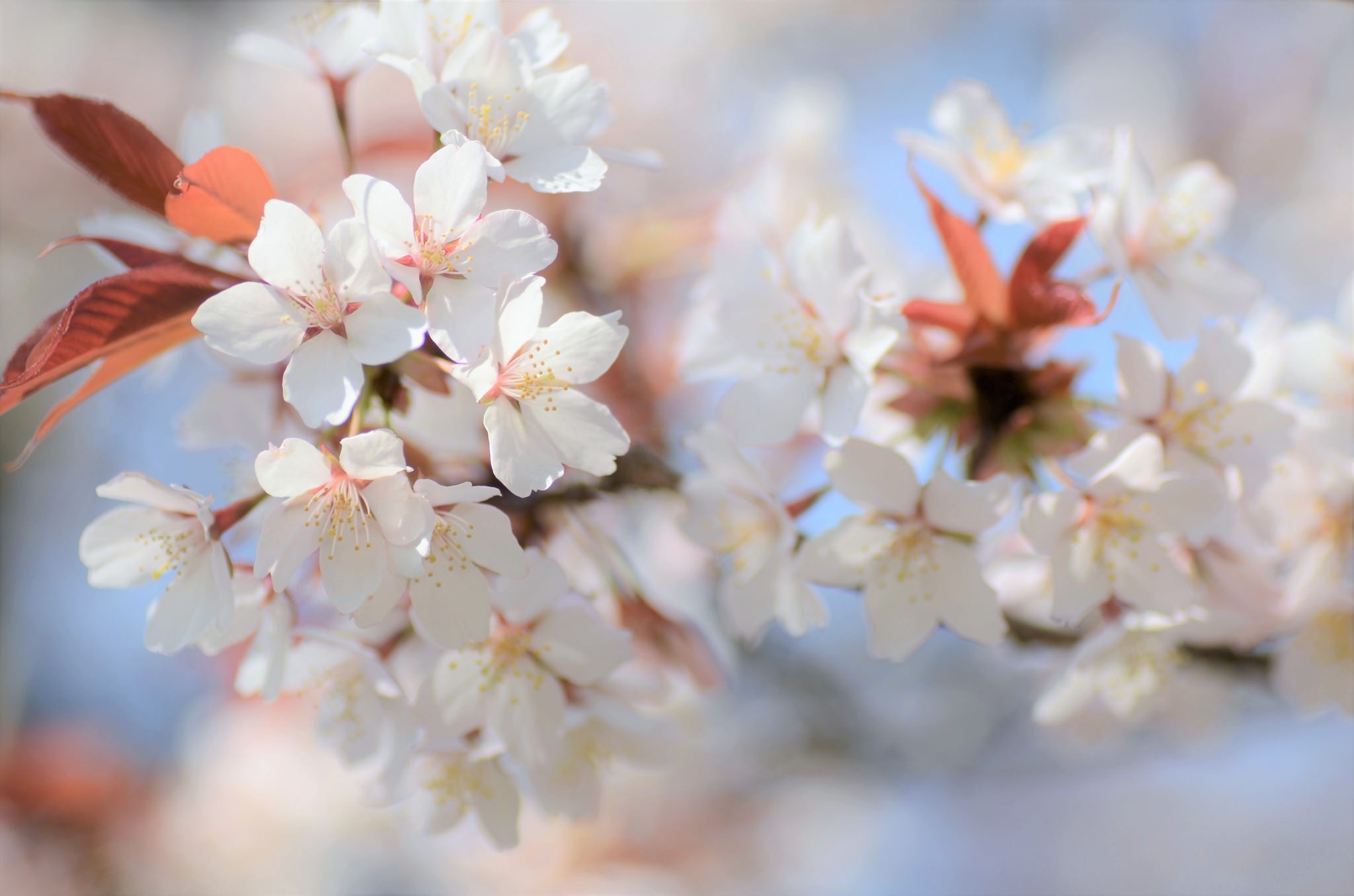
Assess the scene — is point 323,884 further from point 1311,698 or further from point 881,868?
point 1311,698

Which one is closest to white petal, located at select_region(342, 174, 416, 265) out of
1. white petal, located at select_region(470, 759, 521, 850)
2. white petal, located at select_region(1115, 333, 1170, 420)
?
white petal, located at select_region(470, 759, 521, 850)

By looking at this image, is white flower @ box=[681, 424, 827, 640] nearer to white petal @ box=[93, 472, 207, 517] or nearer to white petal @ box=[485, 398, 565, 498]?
white petal @ box=[485, 398, 565, 498]

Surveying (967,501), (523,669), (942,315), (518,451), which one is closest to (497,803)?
(523,669)

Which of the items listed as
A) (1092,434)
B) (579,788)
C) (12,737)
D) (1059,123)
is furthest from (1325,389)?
(1059,123)

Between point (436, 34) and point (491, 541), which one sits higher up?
point (436, 34)

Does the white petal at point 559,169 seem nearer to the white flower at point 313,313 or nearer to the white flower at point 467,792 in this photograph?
the white flower at point 313,313

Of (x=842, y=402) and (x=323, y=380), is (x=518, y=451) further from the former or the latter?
(x=842, y=402)
